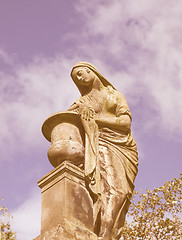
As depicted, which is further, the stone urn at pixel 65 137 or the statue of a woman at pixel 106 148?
the stone urn at pixel 65 137

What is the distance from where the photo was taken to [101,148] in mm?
6805

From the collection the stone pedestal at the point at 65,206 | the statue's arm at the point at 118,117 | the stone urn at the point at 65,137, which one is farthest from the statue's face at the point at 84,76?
the stone pedestal at the point at 65,206

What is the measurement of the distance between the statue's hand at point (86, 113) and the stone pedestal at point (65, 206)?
3.29 ft

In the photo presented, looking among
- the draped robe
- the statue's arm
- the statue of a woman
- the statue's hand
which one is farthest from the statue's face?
the statue's hand

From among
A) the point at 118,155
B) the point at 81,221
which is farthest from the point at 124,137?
the point at 81,221

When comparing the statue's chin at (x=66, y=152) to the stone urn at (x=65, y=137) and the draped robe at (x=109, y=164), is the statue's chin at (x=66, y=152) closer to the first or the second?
the stone urn at (x=65, y=137)

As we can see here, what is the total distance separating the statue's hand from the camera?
681 cm

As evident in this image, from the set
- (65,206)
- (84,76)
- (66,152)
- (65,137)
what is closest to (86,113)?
(65,137)

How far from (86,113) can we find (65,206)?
1810mm

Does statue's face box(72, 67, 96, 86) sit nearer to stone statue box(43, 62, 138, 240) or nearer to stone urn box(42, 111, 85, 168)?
stone statue box(43, 62, 138, 240)

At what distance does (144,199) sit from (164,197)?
27.4 inches

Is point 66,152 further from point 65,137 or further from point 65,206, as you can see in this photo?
point 65,206

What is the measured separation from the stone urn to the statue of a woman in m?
0.15

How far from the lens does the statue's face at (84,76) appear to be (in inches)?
303
